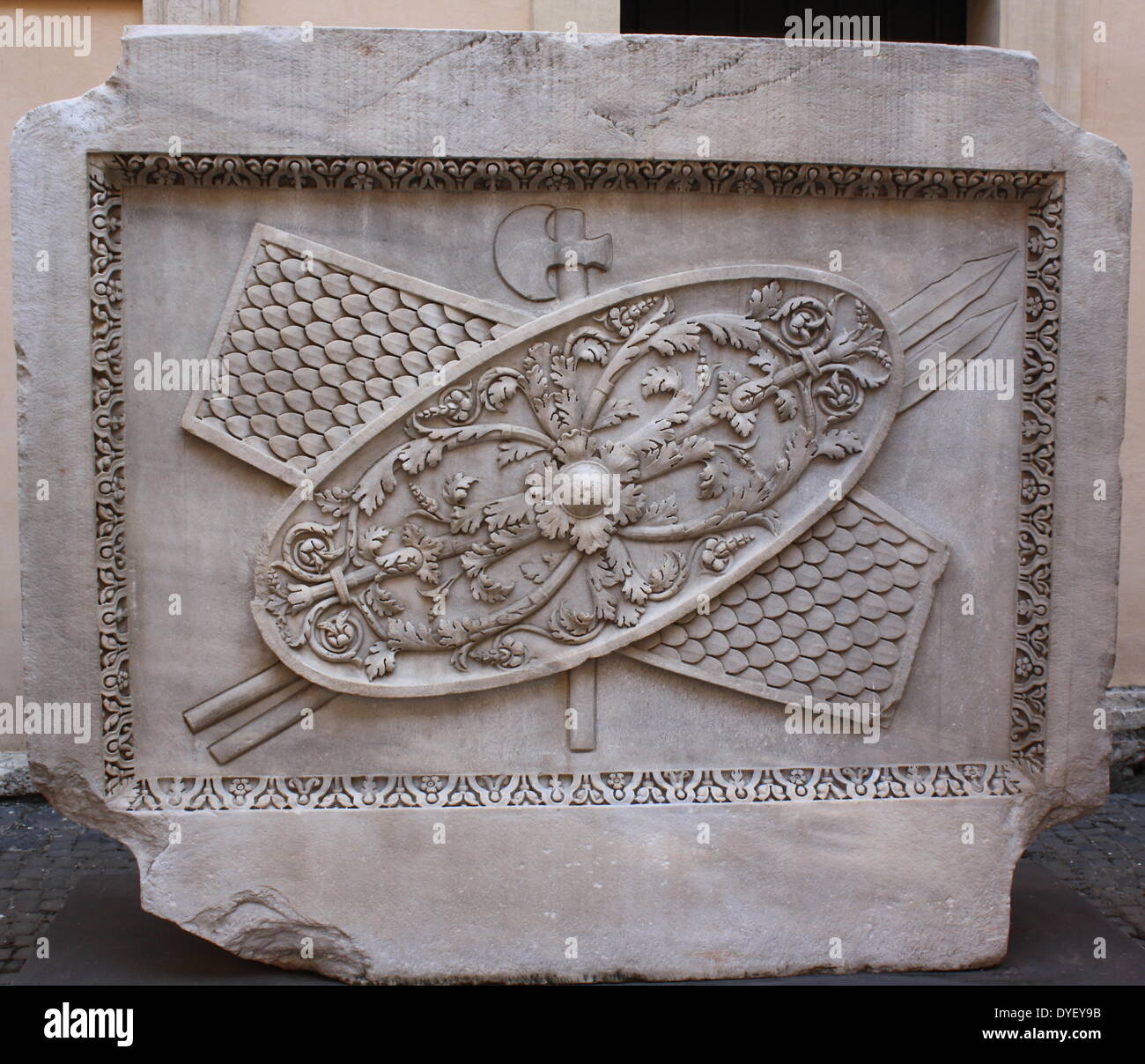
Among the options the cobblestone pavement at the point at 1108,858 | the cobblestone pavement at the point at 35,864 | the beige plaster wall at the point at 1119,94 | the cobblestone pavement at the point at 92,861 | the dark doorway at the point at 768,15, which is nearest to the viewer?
the cobblestone pavement at the point at 35,864

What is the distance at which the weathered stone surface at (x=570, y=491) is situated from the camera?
266 centimetres

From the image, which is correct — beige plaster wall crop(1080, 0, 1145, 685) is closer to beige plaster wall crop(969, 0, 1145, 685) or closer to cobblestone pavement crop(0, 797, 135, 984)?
beige plaster wall crop(969, 0, 1145, 685)

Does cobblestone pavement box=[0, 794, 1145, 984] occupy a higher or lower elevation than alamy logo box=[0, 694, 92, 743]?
lower

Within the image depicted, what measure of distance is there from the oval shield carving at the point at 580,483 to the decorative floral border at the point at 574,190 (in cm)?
29

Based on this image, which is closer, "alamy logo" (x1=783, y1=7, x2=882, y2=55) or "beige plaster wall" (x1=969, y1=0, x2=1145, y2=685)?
"beige plaster wall" (x1=969, y1=0, x2=1145, y2=685)

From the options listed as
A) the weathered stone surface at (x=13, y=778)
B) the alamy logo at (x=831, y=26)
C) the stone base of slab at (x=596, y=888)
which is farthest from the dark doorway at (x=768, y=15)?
the weathered stone surface at (x=13, y=778)

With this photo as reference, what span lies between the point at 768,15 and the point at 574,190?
270 centimetres

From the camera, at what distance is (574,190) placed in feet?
9.11

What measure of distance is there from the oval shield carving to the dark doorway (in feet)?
8.40

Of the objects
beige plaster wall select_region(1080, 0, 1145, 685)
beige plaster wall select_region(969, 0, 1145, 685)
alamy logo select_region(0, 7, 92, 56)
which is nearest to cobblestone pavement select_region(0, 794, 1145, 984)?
beige plaster wall select_region(969, 0, 1145, 685)

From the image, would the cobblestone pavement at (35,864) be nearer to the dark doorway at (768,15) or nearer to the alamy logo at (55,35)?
the alamy logo at (55,35)

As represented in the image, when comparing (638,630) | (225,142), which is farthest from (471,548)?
(225,142)

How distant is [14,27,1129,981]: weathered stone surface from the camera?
2.66 metres

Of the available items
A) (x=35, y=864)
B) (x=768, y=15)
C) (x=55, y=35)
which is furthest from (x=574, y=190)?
(x=35, y=864)
